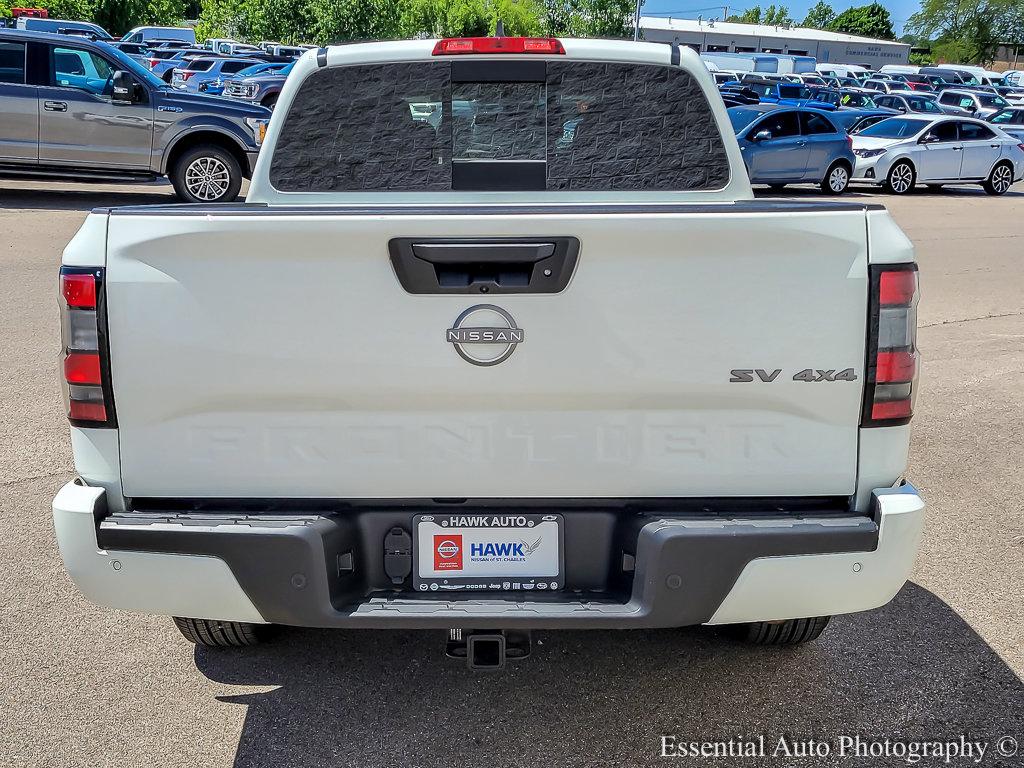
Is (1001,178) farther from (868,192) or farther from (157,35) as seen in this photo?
(157,35)

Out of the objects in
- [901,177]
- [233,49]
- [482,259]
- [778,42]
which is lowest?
[901,177]

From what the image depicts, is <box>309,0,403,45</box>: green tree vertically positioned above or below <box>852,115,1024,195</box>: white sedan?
above

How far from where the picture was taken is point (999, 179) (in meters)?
22.6

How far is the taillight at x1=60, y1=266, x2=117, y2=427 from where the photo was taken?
270 centimetres

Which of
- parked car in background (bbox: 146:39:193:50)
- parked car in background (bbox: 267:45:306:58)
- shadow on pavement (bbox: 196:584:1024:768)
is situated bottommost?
shadow on pavement (bbox: 196:584:1024:768)

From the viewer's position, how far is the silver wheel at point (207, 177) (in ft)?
46.3

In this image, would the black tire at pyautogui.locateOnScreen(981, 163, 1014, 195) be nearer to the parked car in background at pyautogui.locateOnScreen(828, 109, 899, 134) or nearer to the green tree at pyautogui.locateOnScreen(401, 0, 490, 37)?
the parked car in background at pyautogui.locateOnScreen(828, 109, 899, 134)

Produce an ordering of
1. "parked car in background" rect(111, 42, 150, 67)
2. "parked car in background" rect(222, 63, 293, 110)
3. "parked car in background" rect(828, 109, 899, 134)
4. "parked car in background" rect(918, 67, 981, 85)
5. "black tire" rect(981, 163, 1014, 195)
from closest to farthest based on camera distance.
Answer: "black tire" rect(981, 163, 1014, 195), "parked car in background" rect(828, 109, 899, 134), "parked car in background" rect(222, 63, 293, 110), "parked car in background" rect(111, 42, 150, 67), "parked car in background" rect(918, 67, 981, 85)

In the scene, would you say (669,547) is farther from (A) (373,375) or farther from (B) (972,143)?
(B) (972,143)

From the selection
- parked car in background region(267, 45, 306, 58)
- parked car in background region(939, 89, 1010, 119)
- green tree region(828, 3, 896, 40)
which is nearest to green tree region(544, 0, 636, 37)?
parked car in background region(267, 45, 306, 58)

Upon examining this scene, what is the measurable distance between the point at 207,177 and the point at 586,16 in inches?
1943

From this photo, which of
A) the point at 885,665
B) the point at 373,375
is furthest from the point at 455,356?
the point at 885,665

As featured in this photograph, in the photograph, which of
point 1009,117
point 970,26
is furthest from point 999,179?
point 970,26

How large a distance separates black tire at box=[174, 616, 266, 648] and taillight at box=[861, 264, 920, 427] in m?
2.10
